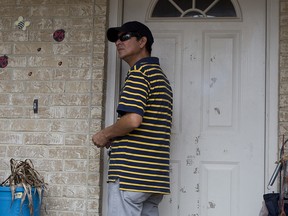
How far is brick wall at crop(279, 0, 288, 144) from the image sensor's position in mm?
4195

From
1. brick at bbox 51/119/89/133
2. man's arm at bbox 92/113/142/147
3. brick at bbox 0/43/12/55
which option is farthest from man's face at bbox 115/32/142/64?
brick at bbox 0/43/12/55

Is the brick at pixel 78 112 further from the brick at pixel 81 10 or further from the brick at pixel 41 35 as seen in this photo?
the brick at pixel 81 10

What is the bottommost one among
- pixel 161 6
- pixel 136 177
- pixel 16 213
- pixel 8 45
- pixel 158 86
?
pixel 16 213

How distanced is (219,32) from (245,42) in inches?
9.0

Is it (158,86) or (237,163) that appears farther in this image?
(237,163)

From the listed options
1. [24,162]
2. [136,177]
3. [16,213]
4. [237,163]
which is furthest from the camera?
[237,163]

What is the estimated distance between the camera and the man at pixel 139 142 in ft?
11.6

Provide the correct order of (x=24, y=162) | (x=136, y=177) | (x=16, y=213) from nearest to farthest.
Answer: (x=136, y=177) → (x=16, y=213) → (x=24, y=162)

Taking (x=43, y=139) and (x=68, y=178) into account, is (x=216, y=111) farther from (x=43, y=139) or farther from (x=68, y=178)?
(x=43, y=139)

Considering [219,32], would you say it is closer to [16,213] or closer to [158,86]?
[158,86]

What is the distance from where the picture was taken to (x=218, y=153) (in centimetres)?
438

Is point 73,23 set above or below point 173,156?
above

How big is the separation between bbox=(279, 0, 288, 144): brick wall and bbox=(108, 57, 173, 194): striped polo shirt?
102 cm

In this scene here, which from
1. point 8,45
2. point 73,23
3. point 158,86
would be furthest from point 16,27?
point 158,86
